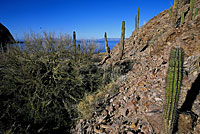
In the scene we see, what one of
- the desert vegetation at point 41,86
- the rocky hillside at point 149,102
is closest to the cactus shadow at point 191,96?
the rocky hillside at point 149,102

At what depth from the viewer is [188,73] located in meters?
3.78

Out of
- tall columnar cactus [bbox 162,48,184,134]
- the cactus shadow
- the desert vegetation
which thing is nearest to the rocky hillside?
the cactus shadow

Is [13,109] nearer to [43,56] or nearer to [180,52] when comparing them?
[43,56]

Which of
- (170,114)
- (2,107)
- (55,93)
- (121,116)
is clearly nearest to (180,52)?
(170,114)

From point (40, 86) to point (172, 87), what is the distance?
148 inches

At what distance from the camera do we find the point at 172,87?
2195 millimetres

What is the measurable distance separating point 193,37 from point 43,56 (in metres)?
5.64

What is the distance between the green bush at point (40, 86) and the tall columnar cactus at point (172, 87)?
2725 millimetres

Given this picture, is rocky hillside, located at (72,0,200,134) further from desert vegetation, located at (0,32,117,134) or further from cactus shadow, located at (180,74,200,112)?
desert vegetation, located at (0,32,117,134)

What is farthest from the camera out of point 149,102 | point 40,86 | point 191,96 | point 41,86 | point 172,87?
point 40,86

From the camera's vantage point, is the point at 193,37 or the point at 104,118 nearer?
the point at 104,118

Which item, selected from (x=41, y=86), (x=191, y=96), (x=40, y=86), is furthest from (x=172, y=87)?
(x=40, y=86)

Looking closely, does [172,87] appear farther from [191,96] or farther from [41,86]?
[41,86]

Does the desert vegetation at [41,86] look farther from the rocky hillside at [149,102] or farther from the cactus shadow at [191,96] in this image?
the cactus shadow at [191,96]
